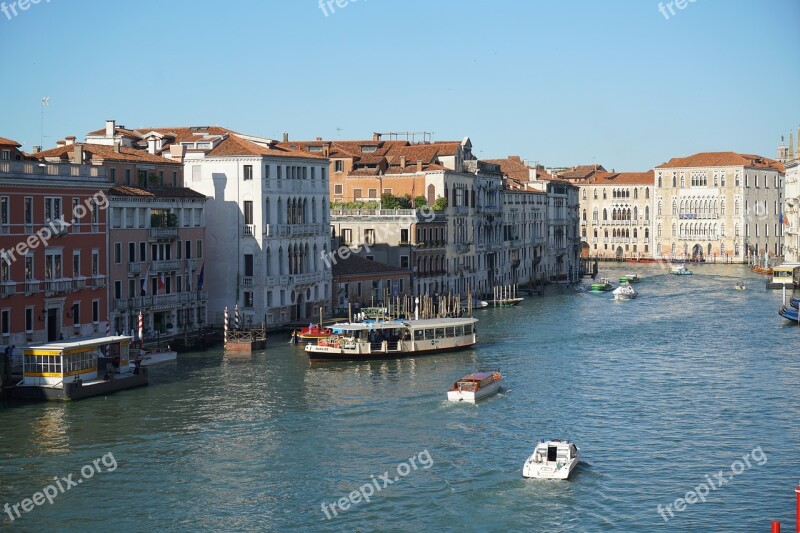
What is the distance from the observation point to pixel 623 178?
312 ft

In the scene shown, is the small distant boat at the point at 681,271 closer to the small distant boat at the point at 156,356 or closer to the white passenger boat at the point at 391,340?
the white passenger boat at the point at 391,340

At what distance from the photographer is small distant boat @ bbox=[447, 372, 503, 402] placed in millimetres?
26781

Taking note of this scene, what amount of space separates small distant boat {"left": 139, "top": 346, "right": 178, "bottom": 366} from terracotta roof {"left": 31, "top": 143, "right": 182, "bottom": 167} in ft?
20.6

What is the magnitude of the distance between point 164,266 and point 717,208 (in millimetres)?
61747

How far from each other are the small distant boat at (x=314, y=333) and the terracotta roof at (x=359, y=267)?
277 inches

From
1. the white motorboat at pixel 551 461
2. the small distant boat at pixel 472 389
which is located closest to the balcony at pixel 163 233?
the small distant boat at pixel 472 389

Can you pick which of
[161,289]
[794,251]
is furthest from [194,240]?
[794,251]

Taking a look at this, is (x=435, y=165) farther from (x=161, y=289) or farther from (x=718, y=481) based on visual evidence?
(x=718, y=481)

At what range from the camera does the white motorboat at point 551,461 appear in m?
20.1

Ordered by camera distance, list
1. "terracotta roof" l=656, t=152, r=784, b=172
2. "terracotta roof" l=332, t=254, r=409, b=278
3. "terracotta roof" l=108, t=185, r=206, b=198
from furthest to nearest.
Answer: "terracotta roof" l=656, t=152, r=784, b=172, "terracotta roof" l=332, t=254, r=409, b=278, "terracotta roof" l=108, t=185, r=206, b=198

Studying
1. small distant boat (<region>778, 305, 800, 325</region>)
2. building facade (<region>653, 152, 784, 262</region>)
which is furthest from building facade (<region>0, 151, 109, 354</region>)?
building facade (<region>653, 152, 784, 262</region>)

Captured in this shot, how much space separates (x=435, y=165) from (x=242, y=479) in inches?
1287

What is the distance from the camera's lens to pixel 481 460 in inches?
846

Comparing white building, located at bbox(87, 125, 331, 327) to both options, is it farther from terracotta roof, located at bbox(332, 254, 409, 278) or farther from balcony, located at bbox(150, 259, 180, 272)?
terracotta roof, located at bbox(332, 254, 409, 278)
